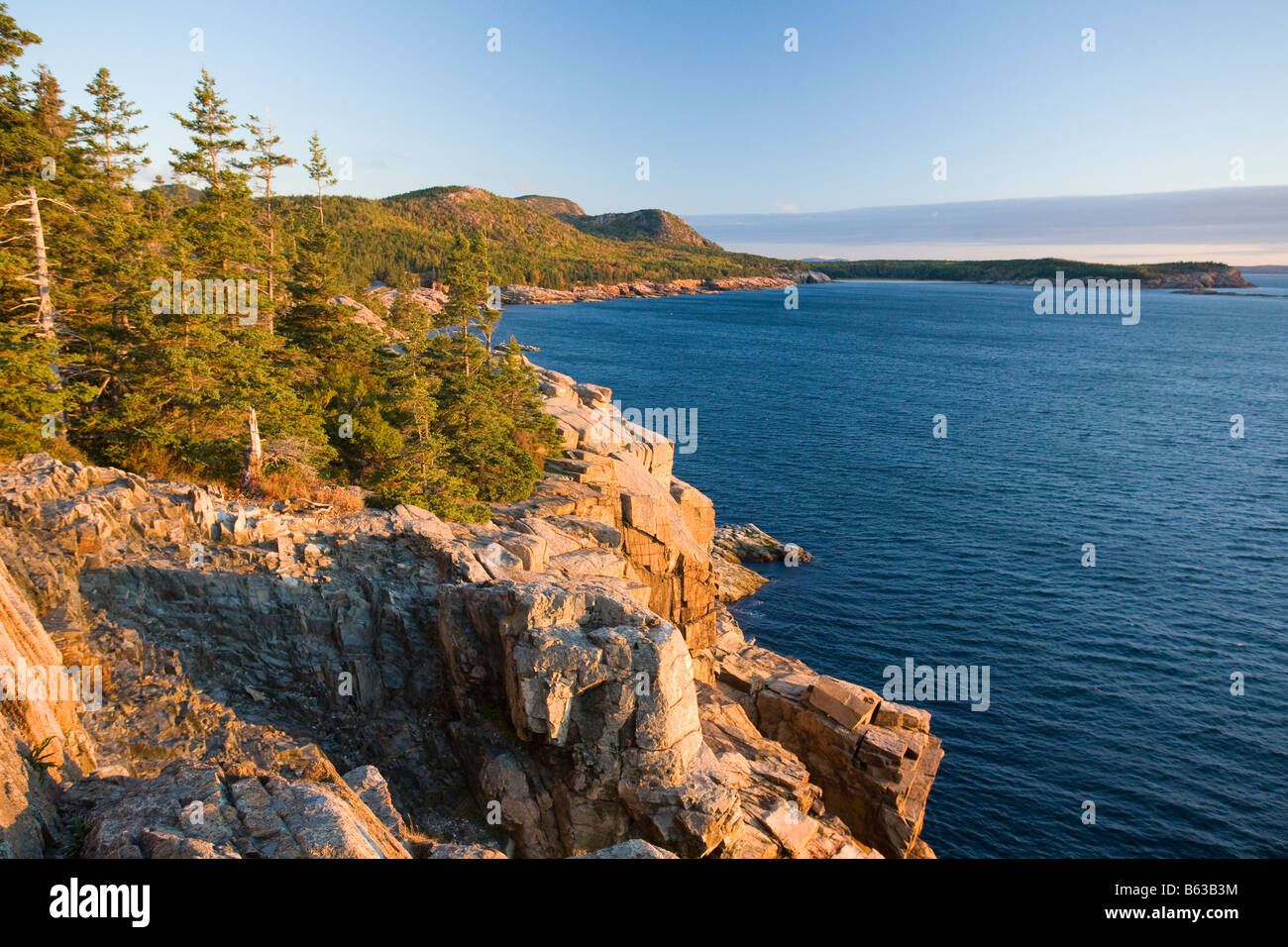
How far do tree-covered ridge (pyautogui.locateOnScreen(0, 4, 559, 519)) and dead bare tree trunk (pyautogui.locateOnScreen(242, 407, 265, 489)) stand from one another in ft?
0.24

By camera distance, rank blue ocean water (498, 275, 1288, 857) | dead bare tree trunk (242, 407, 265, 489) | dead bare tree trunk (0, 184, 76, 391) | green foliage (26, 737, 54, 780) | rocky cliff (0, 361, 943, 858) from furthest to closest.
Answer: blue ocean water (498, 275, 1288, 857), dead bare tree trunk (242, 407, 265, 489), dead bare tree trunk (0, 184, 76, 391), rocky cliff (0, 361, 943, 858), green foliage (26, 737, 54, 780)

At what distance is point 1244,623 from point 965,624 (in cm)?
1802

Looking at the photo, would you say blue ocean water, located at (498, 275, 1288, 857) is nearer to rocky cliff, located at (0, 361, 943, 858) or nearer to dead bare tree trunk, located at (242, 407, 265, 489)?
rocky cliff, located at (0, 361, 943, 858)

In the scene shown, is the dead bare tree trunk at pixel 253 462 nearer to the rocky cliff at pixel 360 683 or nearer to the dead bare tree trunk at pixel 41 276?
the rocky cliff at pixel 360 683

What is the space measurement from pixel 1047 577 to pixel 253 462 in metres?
51.3

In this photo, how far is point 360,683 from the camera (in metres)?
22.5

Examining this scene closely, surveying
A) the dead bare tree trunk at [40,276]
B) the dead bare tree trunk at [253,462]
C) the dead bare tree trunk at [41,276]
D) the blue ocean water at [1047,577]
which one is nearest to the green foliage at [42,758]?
the dead bare tree trunk at [253,462]

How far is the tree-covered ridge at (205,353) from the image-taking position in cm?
2845

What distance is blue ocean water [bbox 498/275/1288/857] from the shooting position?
110 feet

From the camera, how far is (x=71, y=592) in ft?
66.2

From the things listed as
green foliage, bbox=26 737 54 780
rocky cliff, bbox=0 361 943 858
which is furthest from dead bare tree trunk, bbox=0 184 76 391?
green foliage, bbox=26 737 54 780

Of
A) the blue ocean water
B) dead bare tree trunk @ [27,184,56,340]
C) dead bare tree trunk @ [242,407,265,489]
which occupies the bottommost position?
the blue ocean water
